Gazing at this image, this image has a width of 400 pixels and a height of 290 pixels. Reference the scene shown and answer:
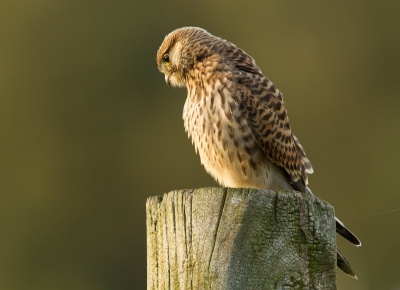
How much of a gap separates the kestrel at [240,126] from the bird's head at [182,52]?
0.11m

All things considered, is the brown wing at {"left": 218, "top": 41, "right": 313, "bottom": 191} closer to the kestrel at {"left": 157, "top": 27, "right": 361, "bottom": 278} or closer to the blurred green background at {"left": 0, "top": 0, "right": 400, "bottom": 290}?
the kestrel at {"left": 157, "top": 27, "right": 361, "bottom": 278}

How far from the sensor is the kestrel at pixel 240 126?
20.5 ft

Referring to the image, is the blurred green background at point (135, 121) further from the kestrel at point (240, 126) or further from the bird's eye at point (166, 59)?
the kestrel at point (240, 126)

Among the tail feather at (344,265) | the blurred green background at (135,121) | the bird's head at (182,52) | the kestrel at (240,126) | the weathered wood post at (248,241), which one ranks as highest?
the blurred green background at (135,121)

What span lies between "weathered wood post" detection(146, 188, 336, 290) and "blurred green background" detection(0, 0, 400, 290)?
19.3 metres

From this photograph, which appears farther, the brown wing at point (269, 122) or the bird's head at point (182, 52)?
the bird's head at point (182, 52)

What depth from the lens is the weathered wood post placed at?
372cm

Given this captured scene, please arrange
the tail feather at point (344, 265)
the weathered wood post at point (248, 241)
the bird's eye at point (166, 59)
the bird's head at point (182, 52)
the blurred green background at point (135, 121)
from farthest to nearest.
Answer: the blurred green background at point (135, 121), the bird's eye at point (166, 59), the bird's head at point (182, 52), the tail feather at point (344, 265), the weathered wood post at point (248, 241)

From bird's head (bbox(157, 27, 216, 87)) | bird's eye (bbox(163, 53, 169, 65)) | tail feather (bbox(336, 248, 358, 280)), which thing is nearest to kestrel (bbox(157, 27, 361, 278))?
bird's head (bbox(157, 27, 216, 87))

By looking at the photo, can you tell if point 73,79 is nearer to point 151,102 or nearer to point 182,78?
point 151,102

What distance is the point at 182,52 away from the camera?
7113 mm

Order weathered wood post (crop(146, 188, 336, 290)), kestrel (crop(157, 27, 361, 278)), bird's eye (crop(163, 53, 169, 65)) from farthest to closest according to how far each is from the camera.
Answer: bird's eye (crop(163, 53, 169, 65)) < kestrel (crop(157, 27, 361, 278)) < weathered wood post (crop(146, 188, 336, 290))

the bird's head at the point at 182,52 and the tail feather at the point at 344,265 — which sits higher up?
the bird's head at the point at 182,52

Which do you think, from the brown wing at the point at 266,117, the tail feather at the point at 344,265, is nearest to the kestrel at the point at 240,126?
the brown wing at the point at 266,117
